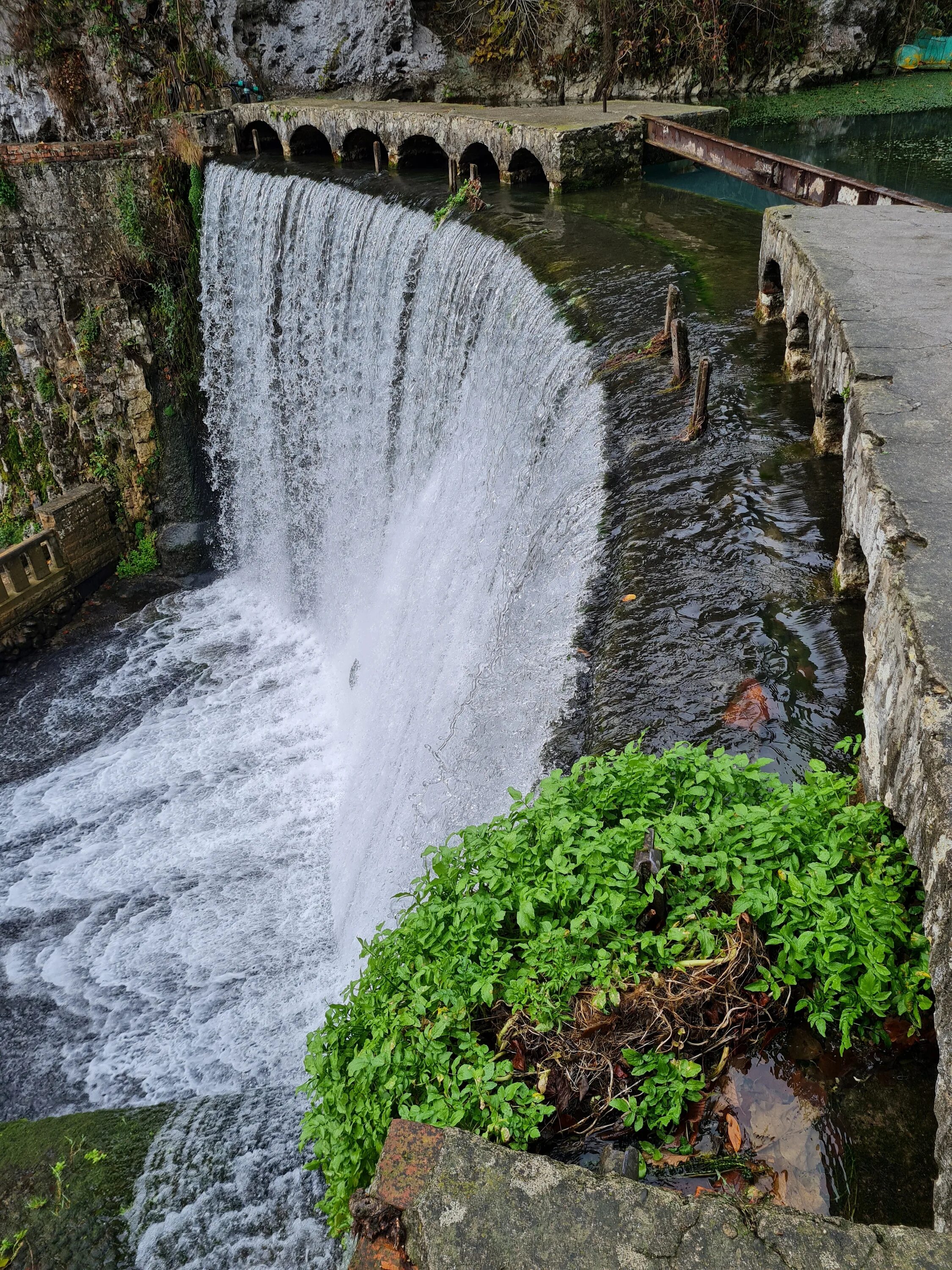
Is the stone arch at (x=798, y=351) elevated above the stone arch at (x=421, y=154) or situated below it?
below

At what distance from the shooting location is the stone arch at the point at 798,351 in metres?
5.94

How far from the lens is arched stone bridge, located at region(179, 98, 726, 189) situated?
410 inches

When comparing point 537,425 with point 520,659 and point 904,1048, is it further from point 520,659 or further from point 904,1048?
point 904,1048

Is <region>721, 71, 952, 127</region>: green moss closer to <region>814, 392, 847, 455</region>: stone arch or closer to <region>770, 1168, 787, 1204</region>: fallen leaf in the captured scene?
<region>814, 392, 847, 455</region>: stone arch

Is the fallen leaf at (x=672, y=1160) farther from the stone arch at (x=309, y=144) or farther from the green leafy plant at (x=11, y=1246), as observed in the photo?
the stone arch at (x=309, y=144)

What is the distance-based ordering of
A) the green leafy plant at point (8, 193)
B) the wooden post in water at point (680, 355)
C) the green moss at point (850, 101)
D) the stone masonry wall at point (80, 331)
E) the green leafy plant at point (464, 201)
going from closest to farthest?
the wooden post in water at point (680, 355) < the green leafy plant at point (464, 201) < the green leafy plant at point (8, 193) < the stone masonry wall at point (80, 331) < the green moss at point (850, 101)

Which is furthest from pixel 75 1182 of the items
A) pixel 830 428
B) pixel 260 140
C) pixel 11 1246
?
pixel 260 140

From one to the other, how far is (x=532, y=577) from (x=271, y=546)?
7449mm

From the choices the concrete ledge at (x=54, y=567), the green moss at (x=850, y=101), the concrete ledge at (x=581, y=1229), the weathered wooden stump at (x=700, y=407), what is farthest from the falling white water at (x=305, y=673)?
the green moss at (x=850, y=101)

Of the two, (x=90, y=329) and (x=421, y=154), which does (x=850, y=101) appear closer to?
(x=421, y=154)

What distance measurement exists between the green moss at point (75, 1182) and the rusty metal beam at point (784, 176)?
7.63 meters

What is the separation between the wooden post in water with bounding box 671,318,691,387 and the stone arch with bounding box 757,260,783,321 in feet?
3.83

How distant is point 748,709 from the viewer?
150 inches

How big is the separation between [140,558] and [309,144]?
7.08 m
